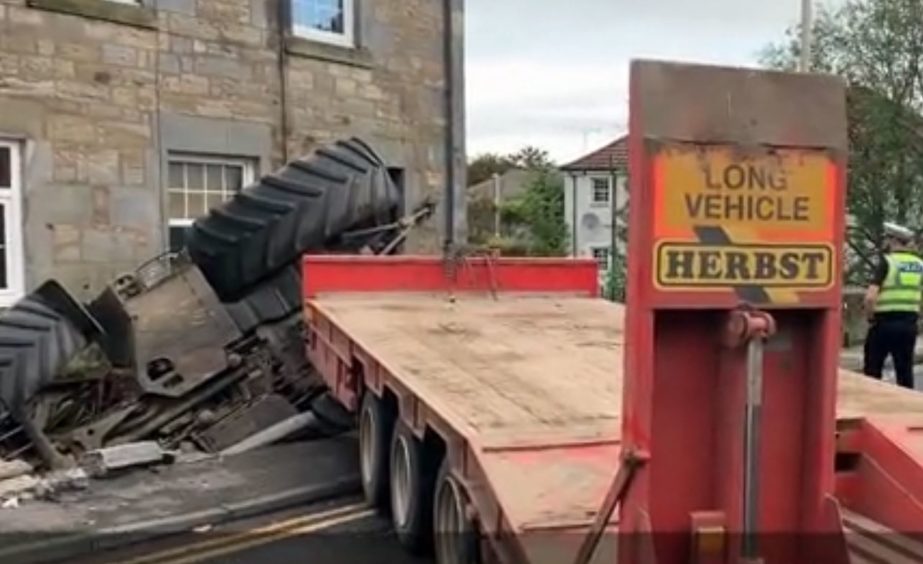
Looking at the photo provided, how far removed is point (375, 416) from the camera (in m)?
6.81

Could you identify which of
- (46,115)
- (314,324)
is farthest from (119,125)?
(314,324)

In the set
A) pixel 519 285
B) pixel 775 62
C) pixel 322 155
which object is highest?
pixel 775 62

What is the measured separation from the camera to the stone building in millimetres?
10914

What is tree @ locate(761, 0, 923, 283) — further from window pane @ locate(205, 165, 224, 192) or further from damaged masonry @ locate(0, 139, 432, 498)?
damaged masonry @ locate(0, 139, 432, 498)

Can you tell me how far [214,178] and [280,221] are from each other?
3.66 metres

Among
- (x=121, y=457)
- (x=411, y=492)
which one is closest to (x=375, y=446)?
(x=411, y=492)

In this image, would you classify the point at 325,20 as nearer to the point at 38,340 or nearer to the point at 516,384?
the point at 38,340

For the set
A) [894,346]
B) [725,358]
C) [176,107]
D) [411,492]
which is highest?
[176,107]

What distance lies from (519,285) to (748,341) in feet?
18.4

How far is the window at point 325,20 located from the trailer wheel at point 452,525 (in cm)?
922

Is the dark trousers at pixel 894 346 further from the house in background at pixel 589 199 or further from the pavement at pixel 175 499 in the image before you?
the house in background at pixel 589 199

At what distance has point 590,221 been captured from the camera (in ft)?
154

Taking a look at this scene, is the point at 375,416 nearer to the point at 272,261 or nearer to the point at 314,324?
the point at 314,324

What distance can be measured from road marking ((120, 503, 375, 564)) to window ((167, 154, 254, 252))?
5.81 metres
